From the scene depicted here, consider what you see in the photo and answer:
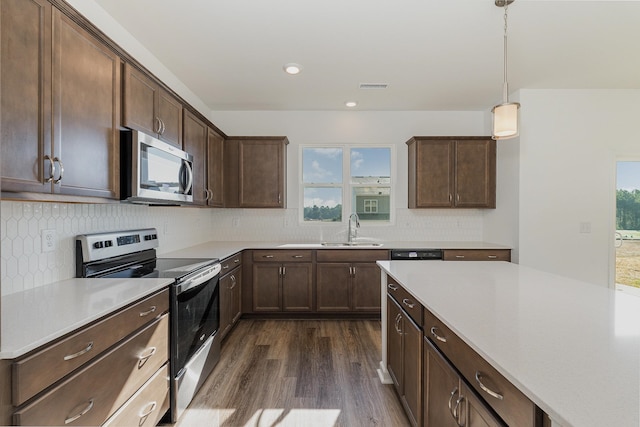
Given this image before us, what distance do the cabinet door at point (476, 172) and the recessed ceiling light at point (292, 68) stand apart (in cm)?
219

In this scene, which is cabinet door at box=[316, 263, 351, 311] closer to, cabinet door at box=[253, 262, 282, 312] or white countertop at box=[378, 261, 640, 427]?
cabinet door at box=[253, 262, 282, 312]

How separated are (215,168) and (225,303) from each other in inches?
59.4

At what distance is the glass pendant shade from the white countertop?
883mm

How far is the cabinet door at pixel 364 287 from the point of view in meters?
3.70

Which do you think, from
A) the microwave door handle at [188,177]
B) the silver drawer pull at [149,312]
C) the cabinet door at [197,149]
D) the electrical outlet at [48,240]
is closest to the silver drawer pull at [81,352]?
the silver drawer pull at [149,312]

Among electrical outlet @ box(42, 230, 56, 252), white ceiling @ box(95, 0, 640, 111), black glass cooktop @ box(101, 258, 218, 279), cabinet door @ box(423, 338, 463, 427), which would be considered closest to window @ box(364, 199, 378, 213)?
white ceiling @ box(95, 0, 640, 111)

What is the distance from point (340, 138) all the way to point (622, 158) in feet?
10.6

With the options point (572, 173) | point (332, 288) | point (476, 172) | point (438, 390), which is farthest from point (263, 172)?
point (572, 173)

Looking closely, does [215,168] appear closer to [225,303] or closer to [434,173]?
[225,303]

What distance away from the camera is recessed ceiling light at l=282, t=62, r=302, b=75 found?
290 centimetres

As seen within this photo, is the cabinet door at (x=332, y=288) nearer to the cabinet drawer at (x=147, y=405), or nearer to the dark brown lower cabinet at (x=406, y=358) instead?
the dark brown lower cabinet at (x=406, y=358)

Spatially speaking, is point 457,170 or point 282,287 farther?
point 457,170

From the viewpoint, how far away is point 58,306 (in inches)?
52.7

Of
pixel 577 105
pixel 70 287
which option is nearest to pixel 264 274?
pixel 70 287
